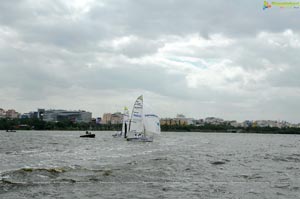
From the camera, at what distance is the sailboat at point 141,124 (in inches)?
2980

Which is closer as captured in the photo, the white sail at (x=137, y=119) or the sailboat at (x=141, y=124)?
the sailboat at (x=141, y=124)

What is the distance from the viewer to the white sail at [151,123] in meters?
75.6

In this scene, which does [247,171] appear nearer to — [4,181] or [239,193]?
[239,193]

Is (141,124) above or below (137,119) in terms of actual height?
below

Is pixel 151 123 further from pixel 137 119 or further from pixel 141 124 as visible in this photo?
pixel 137 119

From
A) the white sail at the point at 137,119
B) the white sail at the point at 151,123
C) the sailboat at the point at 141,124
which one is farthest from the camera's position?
the white sail at the point at 137,119

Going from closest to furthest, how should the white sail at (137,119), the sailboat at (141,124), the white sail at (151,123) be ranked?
the white sail at (151,123) < the sailboat at (141,124) < the white sail at (137,119)

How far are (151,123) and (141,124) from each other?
6.16ft

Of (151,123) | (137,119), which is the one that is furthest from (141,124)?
(151,123)

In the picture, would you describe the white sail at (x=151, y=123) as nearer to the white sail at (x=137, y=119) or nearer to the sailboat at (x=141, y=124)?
the sailboat at (x=141, y=124)

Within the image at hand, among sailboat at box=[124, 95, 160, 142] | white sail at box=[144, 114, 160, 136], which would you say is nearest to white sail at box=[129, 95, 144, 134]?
sailboat at box=[124, 95, 160, 142]

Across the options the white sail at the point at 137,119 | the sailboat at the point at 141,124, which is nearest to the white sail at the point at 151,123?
the sailboat at the point at 141,124

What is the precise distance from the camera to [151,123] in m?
76.2

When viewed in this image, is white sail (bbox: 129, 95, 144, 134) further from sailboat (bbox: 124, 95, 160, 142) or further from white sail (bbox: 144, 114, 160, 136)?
white sail (bbox: 144, 114, 160, 136)
